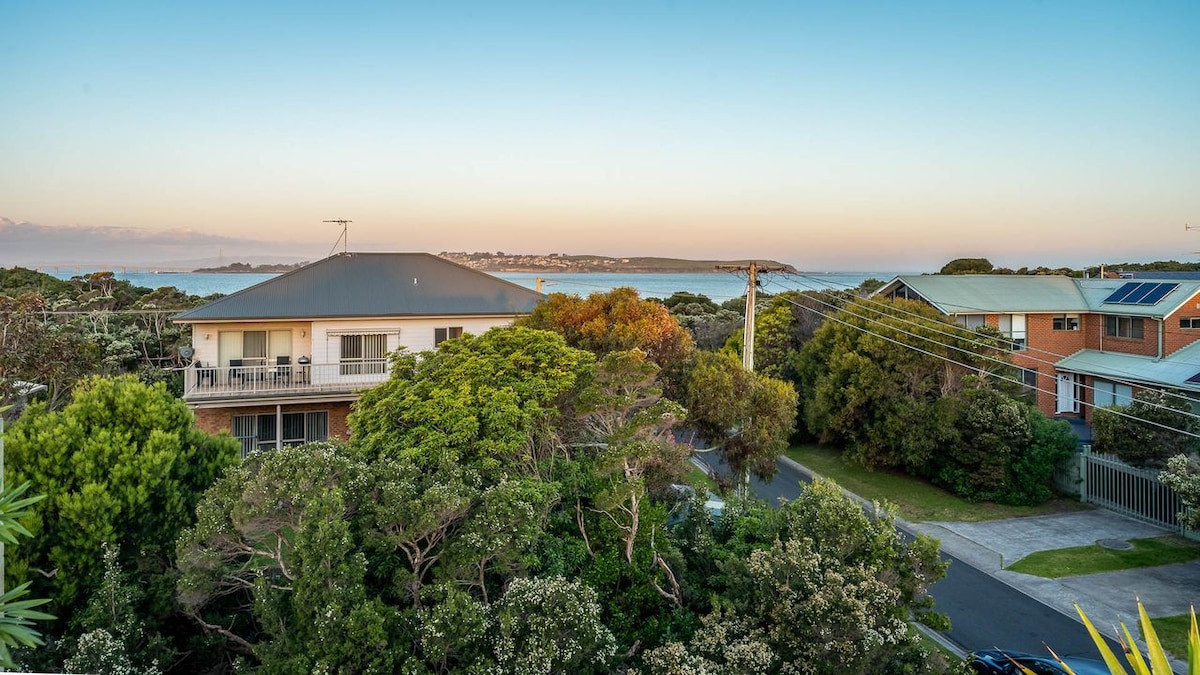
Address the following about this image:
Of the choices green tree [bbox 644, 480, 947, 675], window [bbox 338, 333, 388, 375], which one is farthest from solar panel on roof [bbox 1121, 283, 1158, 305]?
window [bbox 338, 333, 388, 375]

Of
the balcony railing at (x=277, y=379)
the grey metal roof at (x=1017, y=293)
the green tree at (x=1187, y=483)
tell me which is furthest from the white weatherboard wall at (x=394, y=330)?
the green tree at (x=1187, y=483)

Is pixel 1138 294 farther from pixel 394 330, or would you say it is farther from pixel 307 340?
pixel 307 340

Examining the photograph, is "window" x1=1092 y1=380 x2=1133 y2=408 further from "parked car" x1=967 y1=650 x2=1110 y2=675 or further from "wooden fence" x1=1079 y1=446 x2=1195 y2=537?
"parked car" x1=967 y1=650 x2=1110 y2=675

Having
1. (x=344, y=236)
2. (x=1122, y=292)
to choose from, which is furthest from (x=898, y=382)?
(x=344, y=236)

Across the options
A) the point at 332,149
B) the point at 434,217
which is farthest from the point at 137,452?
the point at 434,217

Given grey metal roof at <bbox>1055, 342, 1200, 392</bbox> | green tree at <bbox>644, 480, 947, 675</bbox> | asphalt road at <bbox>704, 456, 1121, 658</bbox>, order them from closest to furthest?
green tree at <bbox>644, 480, 947, 675</bbox>
asphalt road at <bbox>704, 456, 1121, 658</bbox>
grey metal roof at <bbox>1055, 342, 1200, 392</bbox>
